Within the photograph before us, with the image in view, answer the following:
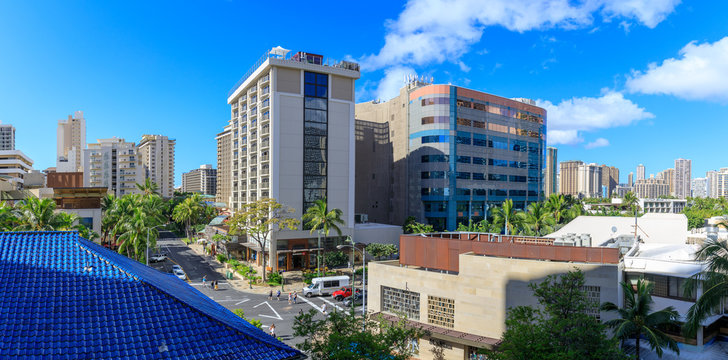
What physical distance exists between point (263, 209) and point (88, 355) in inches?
1940

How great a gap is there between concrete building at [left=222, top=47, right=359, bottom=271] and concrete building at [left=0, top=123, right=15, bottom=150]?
165171 mm

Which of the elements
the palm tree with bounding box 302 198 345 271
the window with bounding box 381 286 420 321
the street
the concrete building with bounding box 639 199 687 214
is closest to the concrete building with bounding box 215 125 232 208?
the street

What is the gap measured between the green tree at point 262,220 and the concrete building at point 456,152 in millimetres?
35039

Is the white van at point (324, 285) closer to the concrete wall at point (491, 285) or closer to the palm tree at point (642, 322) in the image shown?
the concrete wall at point (491, 285)

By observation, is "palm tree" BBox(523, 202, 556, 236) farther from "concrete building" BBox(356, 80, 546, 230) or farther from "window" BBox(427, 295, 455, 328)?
"window" BBox(427, 295, 455, 328)

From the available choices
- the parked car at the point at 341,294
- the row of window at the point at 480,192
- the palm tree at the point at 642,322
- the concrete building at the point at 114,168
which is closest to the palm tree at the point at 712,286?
the palm tree at the point at 642,322

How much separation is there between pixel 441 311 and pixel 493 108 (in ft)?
242

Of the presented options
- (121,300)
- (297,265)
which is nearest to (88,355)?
(121,300)

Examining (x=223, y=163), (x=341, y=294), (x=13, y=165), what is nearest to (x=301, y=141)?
(x=341, y=294)

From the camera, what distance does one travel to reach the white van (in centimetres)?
5062

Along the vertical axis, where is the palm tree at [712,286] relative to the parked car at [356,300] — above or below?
above

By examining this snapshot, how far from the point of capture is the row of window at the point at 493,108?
85.3 meters

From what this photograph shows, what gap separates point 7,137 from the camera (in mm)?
176000

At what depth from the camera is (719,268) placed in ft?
68.4
